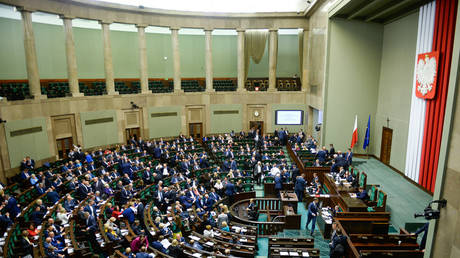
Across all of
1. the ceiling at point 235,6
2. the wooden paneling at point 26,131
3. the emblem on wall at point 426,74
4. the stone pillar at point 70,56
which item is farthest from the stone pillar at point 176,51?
the emblem on wall at point 426,74

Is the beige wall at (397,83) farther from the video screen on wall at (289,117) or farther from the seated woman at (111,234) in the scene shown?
the seated woman at (111,234)

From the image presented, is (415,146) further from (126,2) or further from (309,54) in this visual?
(126,2)

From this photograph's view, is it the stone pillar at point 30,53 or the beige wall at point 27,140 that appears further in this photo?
the stone pillar at point 30,53

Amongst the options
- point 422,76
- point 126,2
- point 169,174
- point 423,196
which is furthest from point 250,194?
point 126,2

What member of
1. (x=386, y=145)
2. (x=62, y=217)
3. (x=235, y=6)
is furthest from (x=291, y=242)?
(x=235, y=6)

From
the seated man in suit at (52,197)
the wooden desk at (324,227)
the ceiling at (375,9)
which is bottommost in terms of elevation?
the wooden desk at (324,227)

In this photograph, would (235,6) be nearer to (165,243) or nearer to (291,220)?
(291,220)

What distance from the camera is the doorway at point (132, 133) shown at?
2089cm

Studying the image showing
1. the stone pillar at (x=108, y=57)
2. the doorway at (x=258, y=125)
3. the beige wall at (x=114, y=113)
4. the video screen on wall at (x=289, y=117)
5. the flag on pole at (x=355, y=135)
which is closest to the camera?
the beige wall at (x=114, y=113)

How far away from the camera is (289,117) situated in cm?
2367

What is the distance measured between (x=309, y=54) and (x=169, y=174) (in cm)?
1419

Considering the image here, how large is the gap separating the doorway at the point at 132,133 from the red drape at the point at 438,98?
686 inches

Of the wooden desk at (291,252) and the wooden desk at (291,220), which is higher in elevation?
the wooden desk at (291,252)

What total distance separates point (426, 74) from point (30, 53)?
61.3ft
